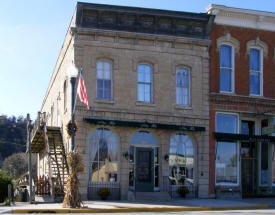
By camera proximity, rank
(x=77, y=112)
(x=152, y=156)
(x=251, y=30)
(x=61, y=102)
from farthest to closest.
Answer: (x=61, y=102), (x=251, y=30), (x=152, y=156), (x=77, y=112)

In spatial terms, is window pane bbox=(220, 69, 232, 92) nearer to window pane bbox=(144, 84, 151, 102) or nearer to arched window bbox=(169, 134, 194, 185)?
arched window bbox=(169, 134, 194, 185)

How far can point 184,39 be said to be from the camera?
25.9 meters

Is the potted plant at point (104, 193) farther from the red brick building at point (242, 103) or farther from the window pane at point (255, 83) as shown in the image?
the window pane at point (255, 83)

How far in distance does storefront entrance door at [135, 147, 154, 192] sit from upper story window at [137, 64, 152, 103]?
8.43 feet

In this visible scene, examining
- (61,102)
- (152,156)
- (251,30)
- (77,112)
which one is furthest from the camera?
(61,102)

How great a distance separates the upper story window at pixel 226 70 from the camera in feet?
88.4

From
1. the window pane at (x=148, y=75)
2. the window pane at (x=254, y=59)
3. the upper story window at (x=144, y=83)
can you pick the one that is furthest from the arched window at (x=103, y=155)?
the window pane at (x=254, y=59)

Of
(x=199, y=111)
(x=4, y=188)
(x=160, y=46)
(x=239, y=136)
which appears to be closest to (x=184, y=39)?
(x=160, y=46)

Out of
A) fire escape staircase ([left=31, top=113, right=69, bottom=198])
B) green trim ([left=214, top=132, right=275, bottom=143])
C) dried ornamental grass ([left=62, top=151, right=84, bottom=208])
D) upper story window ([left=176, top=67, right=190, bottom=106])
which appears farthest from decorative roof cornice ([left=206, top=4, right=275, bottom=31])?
dried ornamental grass ([left=62, top=151, right=84, bottom=208])

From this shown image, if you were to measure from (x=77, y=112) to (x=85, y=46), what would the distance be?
128 inches

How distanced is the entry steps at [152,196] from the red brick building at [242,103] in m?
3.09

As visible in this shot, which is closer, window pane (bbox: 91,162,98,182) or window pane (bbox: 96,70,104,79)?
window pane (bbox: 91,162,98,182)

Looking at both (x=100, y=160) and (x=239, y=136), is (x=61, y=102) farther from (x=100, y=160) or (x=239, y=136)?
(x=239, y=136)

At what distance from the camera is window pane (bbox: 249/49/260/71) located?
27641 millimetres
